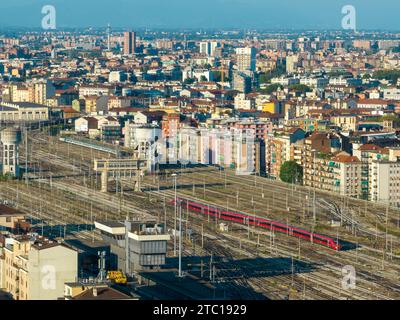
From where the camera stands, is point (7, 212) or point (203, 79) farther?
point (203, 79)

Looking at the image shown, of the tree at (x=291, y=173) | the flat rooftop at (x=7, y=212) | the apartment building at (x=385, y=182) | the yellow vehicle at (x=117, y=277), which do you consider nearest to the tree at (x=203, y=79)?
the tree at (x=291, y=173)

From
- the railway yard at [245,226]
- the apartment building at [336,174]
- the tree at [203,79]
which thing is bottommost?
the railway yard at [245,226]

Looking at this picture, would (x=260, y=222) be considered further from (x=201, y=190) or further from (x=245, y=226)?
(x=201, y=190)

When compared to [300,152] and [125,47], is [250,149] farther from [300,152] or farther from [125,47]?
[125,47]

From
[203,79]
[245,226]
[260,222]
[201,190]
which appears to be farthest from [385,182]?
[203,79]

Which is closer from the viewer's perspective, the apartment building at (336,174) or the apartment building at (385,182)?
the apartment building at (385,182)

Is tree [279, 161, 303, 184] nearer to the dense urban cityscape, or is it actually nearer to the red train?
the dense urban cityscape

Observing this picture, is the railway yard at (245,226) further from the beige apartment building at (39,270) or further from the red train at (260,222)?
the beige apartment building at (39,270)
